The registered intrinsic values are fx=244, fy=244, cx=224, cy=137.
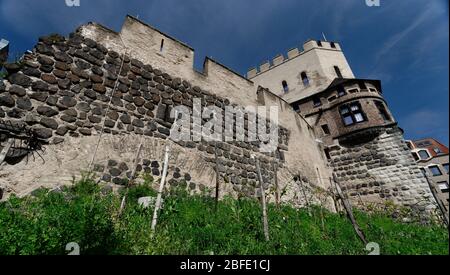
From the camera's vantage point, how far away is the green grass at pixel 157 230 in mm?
3090

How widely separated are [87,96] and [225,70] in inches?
208

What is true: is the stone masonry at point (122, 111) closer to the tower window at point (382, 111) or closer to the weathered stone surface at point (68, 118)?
the weathered stone surface at point (68, 118)

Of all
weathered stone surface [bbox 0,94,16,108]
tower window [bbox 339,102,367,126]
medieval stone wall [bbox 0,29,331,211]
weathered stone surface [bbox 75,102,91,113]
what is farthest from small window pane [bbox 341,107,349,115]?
weathered stone surface [bbox 0,94,16,108]

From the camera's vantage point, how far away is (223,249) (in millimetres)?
3801

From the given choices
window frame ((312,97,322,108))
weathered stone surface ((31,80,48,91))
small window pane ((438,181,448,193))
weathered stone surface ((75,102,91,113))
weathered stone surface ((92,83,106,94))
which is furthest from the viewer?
small window pane ((438,181,448,193))

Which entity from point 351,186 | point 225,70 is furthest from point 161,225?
point 351,186

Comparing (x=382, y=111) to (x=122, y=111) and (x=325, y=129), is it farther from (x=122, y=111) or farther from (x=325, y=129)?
(x=122, y=111)

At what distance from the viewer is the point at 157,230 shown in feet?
13.2

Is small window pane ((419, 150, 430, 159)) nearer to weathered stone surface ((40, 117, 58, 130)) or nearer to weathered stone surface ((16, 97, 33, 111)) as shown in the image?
weathered stone surface ((40, 117, 58, 130))

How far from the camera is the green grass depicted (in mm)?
3090

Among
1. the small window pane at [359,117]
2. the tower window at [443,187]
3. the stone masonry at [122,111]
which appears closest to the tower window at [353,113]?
the small window pane at [359,117]

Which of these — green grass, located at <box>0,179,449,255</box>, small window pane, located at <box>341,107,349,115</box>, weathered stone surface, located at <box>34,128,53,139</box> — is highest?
small window pane, located at <box>341,107,349,115</box>

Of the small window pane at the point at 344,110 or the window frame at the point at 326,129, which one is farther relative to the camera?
the window frame at the point at 326,129

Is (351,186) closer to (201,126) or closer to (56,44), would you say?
(201,126)
